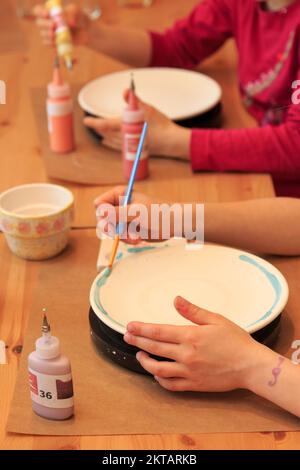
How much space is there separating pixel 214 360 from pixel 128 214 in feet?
1.24

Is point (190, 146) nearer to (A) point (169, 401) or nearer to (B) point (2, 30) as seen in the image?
(A) point (169, 401)

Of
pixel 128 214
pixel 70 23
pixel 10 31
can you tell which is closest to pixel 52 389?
pixel 128 214

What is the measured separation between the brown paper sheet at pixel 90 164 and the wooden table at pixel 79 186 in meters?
0.02

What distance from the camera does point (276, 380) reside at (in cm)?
96

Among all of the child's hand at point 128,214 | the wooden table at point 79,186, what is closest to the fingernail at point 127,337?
the wooden table at point 79,186

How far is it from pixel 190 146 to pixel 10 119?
1.72ft

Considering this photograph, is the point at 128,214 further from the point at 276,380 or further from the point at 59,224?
the point at 276,380

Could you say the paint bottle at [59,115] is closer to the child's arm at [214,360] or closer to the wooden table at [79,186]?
the wooden table at [79,186]

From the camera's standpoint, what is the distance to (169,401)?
99cm

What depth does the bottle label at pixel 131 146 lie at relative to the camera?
1.54 meters

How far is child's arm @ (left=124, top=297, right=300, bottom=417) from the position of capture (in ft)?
3.15

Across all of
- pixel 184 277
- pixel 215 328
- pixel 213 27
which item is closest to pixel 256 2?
pixel 213 27

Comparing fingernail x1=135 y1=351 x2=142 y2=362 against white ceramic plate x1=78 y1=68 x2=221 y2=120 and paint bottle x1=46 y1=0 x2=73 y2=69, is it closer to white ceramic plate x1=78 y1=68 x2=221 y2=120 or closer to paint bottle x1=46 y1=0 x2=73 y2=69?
white ceramic plate x1=78 y1=68 x2=221 y2=120

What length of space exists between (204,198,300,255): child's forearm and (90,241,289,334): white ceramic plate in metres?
0.08
